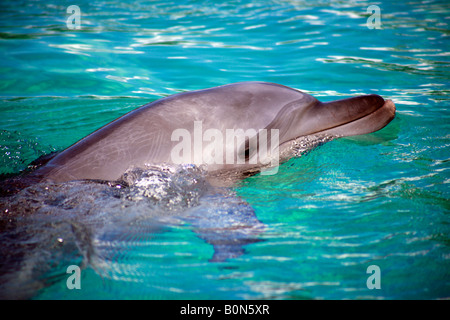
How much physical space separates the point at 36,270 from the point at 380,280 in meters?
2.55

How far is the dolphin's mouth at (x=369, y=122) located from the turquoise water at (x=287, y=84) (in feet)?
1.22

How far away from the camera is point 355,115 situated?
4.79 m

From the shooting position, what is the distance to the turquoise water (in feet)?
10.6

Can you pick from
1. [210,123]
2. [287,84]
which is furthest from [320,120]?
[287,84]

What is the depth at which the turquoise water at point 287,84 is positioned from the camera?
127 inches

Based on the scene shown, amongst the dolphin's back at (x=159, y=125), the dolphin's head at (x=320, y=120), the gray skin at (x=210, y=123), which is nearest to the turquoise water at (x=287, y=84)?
the dolphin's head at (x=320, y=120)

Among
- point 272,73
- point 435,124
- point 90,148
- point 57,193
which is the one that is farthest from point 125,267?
point 272,73

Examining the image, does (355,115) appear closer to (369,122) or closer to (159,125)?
(369,122)

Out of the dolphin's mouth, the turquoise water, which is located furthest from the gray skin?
the turquoise water

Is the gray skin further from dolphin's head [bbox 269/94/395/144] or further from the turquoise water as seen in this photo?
the turquoise water

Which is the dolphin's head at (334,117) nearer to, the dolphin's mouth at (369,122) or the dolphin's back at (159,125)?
the dolphin's mouth at (369,122)

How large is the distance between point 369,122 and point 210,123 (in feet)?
6.40

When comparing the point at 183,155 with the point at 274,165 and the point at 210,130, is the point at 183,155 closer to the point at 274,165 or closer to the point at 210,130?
the point at 210,130
